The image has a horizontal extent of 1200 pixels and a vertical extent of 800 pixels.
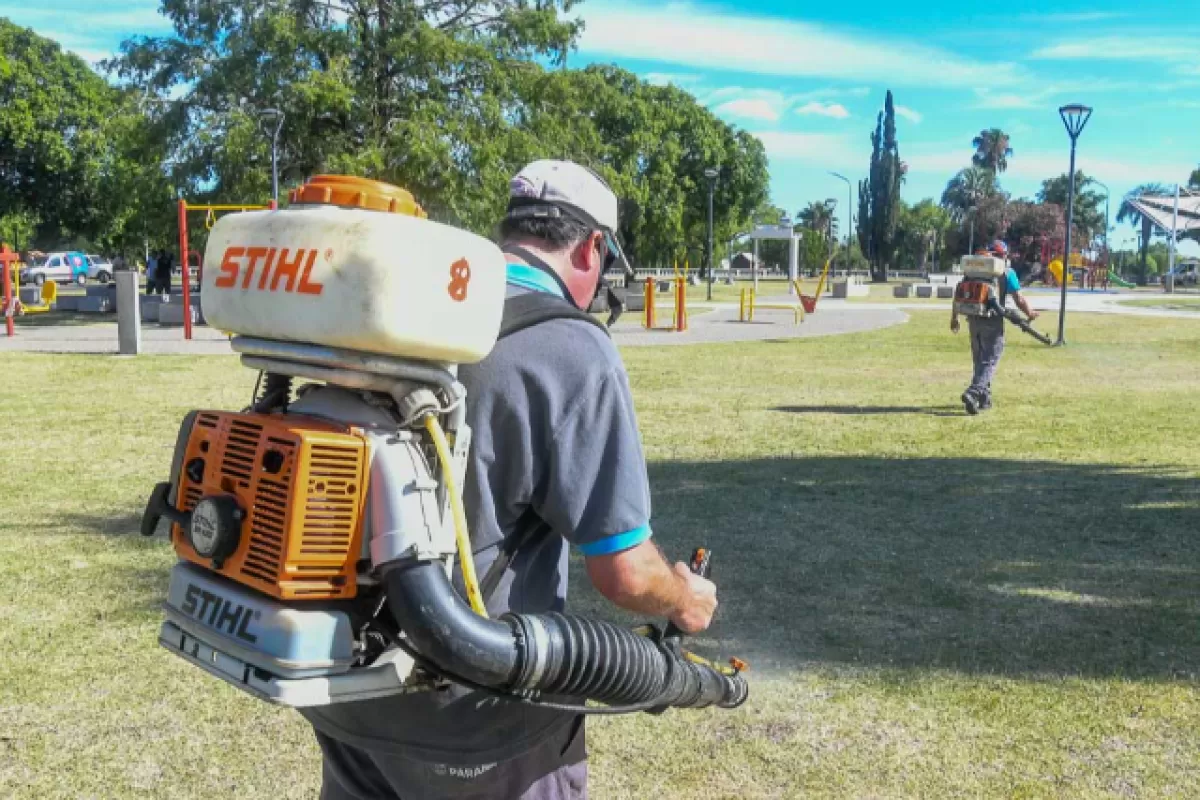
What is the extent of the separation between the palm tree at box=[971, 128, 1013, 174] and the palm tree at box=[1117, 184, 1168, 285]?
51.8 ft

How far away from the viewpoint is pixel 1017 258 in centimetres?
8444

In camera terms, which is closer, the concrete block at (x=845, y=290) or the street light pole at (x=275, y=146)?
the street light pole at (x=275, y=146)

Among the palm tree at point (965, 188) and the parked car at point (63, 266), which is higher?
the palm tree at point (965, 188)

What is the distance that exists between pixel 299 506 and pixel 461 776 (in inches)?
26.1

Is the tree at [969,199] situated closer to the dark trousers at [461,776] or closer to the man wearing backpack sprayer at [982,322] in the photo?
the man wearing backpack sprayer at [982,322]

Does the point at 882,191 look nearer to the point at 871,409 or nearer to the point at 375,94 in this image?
the point at 375,94

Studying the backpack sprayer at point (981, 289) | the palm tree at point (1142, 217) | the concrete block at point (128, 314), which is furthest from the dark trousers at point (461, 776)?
the palm tree at point (1142, 217)

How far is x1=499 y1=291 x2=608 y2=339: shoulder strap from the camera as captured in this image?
196 cm

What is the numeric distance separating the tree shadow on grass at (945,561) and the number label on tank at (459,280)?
3.17m

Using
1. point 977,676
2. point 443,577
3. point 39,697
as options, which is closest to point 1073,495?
point 977,676

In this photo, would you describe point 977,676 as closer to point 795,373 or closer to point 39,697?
point 39,697

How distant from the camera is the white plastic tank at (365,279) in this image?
1.67 meters

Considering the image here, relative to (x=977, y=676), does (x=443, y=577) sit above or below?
above

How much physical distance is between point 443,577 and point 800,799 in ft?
7.16
